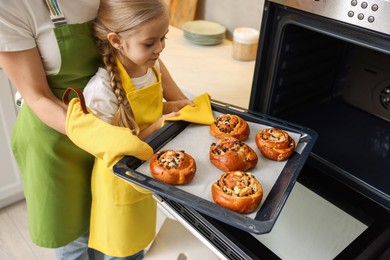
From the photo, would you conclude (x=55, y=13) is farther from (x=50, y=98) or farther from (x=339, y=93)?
(x=339, y=93)

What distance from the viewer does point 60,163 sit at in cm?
101

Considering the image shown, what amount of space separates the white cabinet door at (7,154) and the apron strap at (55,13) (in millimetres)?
831

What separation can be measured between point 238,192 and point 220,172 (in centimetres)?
14

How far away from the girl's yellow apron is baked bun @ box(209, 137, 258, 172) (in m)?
0.20

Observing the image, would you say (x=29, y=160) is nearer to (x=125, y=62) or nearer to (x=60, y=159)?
(x=60, y=159)

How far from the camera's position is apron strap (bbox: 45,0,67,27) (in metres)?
0.85

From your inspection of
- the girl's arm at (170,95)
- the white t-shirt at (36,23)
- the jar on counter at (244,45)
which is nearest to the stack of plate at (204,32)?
the jar on counter at (244,45)

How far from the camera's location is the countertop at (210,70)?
1281mm

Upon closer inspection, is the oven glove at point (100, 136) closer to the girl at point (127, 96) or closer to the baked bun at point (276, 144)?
the girl at point (127, 96)


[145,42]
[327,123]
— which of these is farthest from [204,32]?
[145,42]

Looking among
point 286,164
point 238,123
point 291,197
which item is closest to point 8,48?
point 238,123

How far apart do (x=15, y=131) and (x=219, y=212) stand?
0.68m

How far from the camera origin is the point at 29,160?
41.0 inches

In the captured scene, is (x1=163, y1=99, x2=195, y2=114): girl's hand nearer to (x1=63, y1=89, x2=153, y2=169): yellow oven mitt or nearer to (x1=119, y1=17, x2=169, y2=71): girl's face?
(x1=119, y1=17, x2=169, y2=71): girl's face
